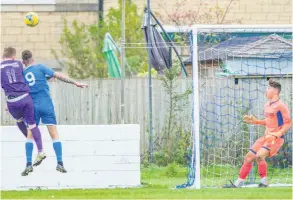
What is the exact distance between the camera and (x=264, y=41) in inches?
893

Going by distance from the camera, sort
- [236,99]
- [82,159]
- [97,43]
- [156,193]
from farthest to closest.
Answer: [97,43], [236,99], [82,159], [156,193]

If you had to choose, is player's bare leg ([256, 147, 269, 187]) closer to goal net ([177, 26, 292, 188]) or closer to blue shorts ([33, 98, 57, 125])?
goal net ([177, 26, 292, 188])

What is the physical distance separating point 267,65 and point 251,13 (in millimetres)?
12888

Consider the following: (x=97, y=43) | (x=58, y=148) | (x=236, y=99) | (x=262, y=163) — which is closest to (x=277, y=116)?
(x=262, y=163)

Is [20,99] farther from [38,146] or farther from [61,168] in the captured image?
[61,168]

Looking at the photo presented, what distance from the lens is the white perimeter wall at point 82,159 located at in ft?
60.1

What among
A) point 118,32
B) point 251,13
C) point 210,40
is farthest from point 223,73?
point 251,13

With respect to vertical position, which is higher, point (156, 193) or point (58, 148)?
point (58, 148)

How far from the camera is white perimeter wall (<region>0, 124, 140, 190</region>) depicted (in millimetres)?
18328

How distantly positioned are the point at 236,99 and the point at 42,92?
266 inches

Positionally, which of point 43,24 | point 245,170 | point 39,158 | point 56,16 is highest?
point 56,16

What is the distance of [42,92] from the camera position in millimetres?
18031

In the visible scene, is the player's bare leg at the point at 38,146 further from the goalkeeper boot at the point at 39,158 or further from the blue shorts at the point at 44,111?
the blue shorts at the point at 44,111

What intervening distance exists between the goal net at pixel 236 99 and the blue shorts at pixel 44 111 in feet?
11.2
